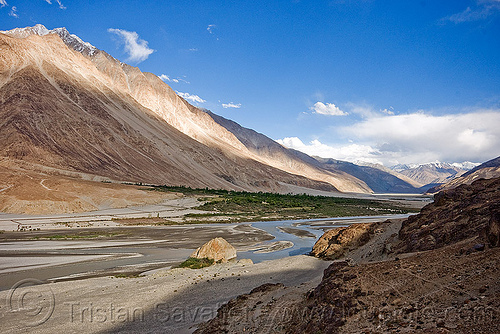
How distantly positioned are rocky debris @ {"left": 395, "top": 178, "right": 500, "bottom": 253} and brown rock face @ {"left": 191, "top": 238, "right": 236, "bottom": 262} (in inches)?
419

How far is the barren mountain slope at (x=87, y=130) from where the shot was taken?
91188 millimetres

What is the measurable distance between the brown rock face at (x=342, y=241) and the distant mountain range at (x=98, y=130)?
54237 mm

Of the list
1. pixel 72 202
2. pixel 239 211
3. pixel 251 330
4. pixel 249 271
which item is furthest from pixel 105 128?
pixel 251 330

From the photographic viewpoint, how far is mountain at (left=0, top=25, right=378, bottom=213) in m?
89.6

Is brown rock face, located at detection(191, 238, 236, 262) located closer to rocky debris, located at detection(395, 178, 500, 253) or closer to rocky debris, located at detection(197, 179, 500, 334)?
rocky debris, located at detection(197, 179, 500, 334)

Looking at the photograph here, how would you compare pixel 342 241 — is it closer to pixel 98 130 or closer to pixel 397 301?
pixel 397 301

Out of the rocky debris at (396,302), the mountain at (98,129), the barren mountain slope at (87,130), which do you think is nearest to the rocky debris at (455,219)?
the rocky debris at (396,302)

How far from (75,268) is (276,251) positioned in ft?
48.1

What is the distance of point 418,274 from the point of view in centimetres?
742

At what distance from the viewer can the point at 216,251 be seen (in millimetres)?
20969

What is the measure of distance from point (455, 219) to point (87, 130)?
11247 cm

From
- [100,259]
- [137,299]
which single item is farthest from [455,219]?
[100,259]

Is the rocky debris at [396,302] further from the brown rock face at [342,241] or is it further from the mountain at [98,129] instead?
the mountain at [98,129]

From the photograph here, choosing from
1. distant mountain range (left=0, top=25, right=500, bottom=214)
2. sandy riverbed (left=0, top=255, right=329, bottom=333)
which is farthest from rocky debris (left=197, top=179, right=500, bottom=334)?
distant mountain range (left=0, top=25, right=500, bottom=214)
